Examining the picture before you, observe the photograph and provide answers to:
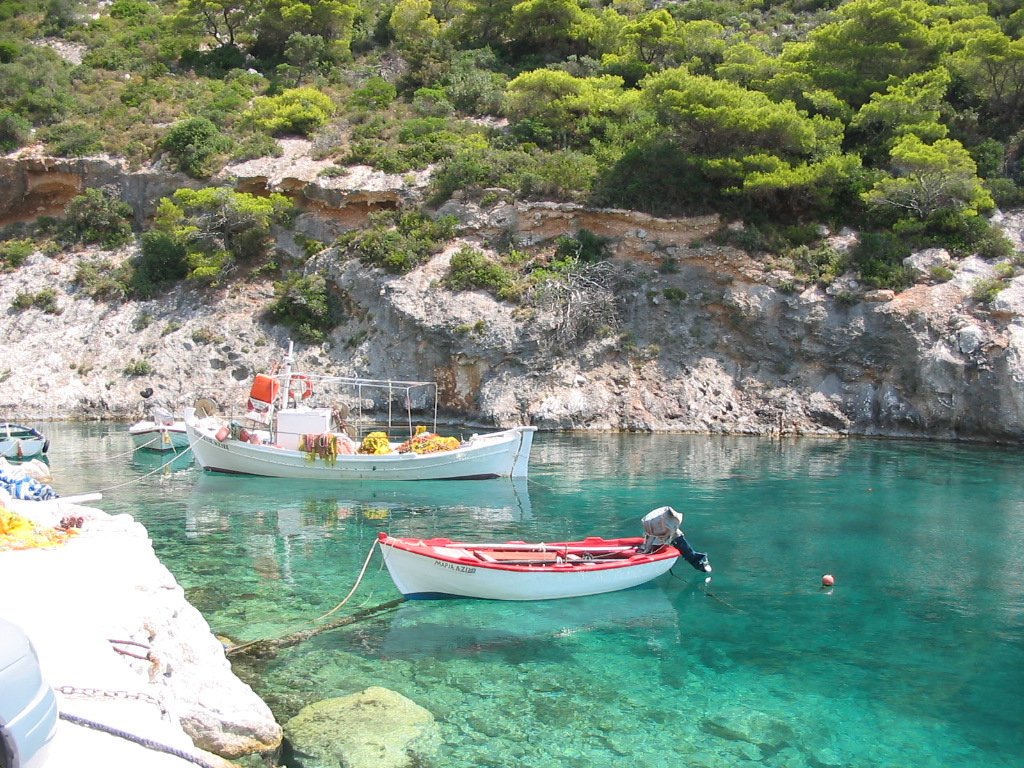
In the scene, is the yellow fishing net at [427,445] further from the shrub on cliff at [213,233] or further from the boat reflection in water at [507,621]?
the shrub on cliff at [213,233]

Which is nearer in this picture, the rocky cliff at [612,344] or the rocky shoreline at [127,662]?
the rocky shoreline at [127,662]

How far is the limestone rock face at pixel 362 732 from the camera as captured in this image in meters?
8.97

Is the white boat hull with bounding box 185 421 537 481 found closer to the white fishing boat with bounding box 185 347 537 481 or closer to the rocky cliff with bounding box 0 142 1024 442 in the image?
the white fishing boat with bounding box 185 347 537 481

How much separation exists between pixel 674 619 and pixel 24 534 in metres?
9.85

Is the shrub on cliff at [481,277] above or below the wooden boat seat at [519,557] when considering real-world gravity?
above

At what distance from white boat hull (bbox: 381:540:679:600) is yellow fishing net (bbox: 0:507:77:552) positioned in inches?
187

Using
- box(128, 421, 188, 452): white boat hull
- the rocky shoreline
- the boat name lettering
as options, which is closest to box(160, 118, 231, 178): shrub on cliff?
box(128, 421, 188, 452): white boat hull

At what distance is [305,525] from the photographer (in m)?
20.2

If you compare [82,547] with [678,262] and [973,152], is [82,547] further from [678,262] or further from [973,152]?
[973,152]

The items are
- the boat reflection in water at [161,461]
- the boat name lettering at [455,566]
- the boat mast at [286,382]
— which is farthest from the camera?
the boat reflection in water at [161,461]

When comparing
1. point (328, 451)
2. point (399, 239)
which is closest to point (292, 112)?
point (399, 239)

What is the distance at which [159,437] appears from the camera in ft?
108

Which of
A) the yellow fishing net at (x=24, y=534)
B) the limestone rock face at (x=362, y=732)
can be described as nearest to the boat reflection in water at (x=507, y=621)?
the limestone rock face at (x=362, y=732)

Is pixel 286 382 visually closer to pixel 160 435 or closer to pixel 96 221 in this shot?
pixel 160 435
